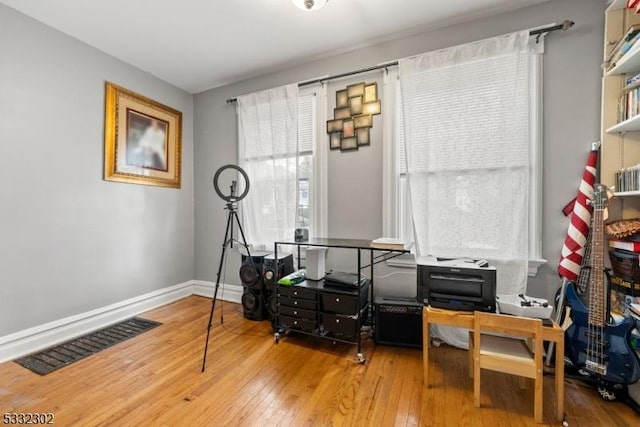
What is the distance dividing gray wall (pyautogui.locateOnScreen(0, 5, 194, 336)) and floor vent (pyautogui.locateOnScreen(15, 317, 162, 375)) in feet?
0.84

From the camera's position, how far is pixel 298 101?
9.30ft

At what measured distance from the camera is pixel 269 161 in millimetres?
2990

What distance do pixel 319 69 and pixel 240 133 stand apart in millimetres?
1161

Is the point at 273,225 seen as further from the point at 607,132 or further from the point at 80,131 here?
the point at 607,132

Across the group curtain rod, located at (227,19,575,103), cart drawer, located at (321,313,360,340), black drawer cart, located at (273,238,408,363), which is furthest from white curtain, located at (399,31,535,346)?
cart drawer, located at (321,313,360,340)

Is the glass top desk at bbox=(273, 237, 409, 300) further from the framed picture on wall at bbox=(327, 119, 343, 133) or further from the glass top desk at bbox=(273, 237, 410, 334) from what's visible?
the framed picture on wall at bbox=(327, 119, 343, 133)

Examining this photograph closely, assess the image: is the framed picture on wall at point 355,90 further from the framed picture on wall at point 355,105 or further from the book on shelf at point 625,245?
the book on shelf at point 625,245

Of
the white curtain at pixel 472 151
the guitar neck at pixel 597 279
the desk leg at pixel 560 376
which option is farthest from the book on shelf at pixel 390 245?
the guitar neck at pixel 597 279

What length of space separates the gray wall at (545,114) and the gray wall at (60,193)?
101 cm

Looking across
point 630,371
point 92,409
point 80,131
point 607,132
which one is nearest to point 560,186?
point 607,132

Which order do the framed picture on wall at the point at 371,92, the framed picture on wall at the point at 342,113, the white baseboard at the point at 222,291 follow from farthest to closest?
1. the white baseboard at the point at 222,291
2. the framed picture on wall at the point at 342,113
3. the framed picture on wall at the point at 371,92

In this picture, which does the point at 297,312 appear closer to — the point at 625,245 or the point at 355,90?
the point at 355,90

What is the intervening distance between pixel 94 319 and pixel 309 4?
3.33m

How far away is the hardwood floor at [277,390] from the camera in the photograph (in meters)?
1.45
